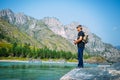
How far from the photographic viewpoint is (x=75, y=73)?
17594 millimetres

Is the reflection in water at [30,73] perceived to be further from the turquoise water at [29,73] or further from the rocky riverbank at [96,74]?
the rocky riverbank at [96,74]

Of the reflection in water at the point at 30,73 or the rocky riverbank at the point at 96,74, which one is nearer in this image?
the rocky riverbank at the point at 96,74

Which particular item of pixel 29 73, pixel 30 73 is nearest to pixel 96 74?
pixel 29 73

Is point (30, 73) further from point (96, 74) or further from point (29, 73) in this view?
point (96, 74)

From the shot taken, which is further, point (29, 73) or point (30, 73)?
point (30, 73)

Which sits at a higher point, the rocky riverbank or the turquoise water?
the rocky riverbank

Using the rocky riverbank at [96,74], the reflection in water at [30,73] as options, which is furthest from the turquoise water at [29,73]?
the rocky riverbank at [96,74]

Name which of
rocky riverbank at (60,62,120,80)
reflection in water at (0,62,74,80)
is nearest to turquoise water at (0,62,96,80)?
reflection in water at (0,62,74,80)

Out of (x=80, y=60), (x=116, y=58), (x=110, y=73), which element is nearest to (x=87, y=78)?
(x=110, y=73)

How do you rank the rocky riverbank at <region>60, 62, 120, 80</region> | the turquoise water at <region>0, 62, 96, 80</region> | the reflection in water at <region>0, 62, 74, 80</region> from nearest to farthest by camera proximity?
the rocky riverbank at <region>60, 62, 120, 80</region>
the turquoise water at <region>0, 62, 96, 80</region>
the reflection in water at <region>0, 62, 74, 80</region>

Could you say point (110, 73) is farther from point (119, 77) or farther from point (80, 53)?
point (80, 53)

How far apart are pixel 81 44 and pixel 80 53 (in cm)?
78

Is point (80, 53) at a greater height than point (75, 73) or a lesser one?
greater

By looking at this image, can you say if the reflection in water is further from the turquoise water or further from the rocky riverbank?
the rocky riverbank
